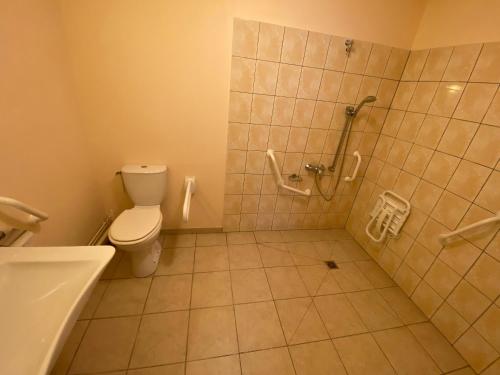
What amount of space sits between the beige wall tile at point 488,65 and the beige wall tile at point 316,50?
865 mm

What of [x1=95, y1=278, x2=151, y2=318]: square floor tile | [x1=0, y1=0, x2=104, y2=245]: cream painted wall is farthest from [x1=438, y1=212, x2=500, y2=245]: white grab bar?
[x1=0, y1=0, x2=104, y2=245]: cream painted wall

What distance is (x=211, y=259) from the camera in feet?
5.74

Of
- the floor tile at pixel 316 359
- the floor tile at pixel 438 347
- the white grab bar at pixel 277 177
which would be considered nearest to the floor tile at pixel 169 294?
the floor tile at pixel 316 359

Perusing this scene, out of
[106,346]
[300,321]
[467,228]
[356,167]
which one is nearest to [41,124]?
[106,346]

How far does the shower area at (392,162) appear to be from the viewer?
1.21 m

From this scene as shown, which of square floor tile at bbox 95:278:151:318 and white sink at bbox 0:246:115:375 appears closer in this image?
white sink at bbox 0:246:115:375

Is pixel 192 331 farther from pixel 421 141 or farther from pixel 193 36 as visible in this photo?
pixel 421 141

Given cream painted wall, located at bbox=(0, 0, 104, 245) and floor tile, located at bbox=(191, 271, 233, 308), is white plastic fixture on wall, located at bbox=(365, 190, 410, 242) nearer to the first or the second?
floor tile, located at bbox=(191, 271, 233, 308)

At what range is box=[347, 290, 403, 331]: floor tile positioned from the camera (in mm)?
1412

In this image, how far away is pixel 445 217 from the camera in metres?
1.38

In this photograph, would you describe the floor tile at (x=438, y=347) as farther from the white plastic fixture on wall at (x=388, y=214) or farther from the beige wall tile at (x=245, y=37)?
the beige wall tile at (x=245, y=37)

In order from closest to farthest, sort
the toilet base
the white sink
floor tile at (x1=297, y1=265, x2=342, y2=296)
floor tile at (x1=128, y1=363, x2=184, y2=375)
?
1. the white sink
2. floor tile at (x1=128, y1=363, x2=184, y2=375)
3. the toilet base
4. floor tile at (x1=297, y1=265, x2=342, y2=296)

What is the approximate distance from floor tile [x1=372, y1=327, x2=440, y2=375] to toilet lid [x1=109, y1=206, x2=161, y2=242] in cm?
162

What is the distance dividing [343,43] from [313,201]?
131 centimetres
